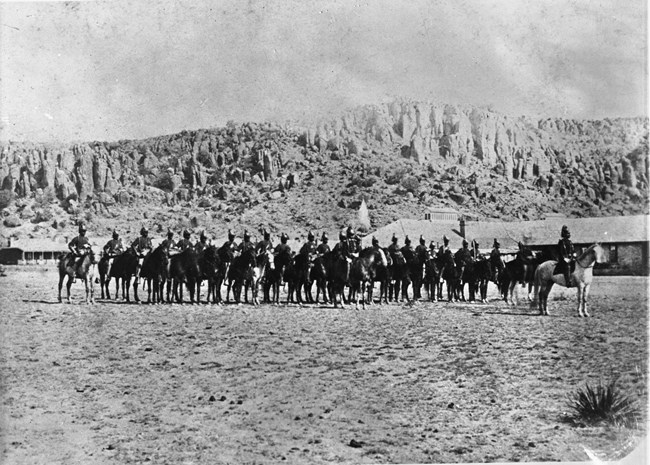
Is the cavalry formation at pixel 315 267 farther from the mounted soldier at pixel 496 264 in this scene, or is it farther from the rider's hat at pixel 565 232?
the rider's hat at pixel 565 232

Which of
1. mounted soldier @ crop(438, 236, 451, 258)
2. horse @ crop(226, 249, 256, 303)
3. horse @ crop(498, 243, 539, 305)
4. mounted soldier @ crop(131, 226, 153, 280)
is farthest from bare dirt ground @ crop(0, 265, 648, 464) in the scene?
horse @ crop(226, 249, 256, 303)

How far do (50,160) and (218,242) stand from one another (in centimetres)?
327

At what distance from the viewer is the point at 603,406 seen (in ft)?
25.6

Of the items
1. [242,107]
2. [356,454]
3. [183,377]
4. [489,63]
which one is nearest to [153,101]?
[242,107]

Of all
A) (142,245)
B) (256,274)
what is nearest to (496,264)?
(256,274)

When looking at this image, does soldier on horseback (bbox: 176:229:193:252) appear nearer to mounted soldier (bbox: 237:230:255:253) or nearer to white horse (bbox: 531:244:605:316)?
mounted soldier (bbox: 237:230:255:253)

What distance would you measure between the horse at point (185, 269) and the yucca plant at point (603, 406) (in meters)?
6.74

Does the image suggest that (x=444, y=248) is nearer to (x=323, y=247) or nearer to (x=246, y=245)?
(x=323, y=247)

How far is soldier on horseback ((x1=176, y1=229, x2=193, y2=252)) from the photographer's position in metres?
9.76

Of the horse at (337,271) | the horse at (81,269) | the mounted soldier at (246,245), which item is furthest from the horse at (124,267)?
the horse at (337,271)

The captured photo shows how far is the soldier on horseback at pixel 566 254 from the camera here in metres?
9.47

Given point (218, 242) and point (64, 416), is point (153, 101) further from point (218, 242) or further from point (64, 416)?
point (64, 416)

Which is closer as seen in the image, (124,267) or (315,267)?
(124,267)

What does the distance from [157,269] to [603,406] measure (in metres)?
7.77
